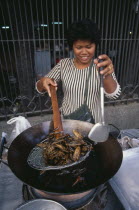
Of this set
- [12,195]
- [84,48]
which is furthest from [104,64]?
[12,195]

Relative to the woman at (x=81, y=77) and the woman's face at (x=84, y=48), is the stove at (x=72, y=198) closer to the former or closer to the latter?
the woman at (x=81, y=77)

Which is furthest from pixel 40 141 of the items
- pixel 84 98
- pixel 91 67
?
pixel 91 67

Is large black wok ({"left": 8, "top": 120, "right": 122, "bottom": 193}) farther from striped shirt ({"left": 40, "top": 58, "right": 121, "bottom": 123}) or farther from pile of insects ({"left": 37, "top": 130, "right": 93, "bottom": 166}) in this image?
striped shirt ({"left": 40, "top": 58, "right": 121, "bottom": 123})

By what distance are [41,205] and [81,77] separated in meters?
1.55

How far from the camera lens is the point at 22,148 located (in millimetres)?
1586

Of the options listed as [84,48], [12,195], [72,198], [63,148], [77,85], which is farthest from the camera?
[77,85]

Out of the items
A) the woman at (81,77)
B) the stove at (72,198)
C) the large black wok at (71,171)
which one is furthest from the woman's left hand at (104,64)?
the stove at (72,198)

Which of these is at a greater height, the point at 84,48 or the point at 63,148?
the point at 84,48

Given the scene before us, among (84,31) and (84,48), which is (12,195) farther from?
(84,31)

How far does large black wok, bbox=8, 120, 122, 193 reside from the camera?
127 centimetres

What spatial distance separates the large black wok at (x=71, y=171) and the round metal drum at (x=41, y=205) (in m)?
0.13

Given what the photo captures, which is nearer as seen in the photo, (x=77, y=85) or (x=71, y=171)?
(x=71, y=171)

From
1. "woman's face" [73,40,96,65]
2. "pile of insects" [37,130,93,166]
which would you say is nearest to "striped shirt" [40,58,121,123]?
"woman's face" [73,40,96,65]

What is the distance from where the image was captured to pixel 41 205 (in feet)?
4.19
